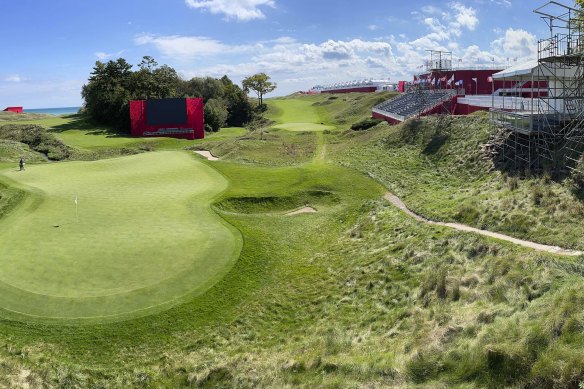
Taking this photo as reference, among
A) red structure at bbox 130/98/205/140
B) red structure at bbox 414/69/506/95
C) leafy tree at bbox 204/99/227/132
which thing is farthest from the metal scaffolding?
leafy tree at bbox 204/99/227/132

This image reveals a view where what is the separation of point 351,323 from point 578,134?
17.8 meters

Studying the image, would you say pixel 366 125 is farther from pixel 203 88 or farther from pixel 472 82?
pixel 203 88

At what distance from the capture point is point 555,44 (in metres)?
24.3

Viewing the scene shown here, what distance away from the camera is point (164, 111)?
7181 centimetres

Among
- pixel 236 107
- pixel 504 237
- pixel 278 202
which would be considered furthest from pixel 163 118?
pixel 504 237

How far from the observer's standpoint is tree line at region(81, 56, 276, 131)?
255 feet

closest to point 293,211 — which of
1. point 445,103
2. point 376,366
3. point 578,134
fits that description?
point 578,134

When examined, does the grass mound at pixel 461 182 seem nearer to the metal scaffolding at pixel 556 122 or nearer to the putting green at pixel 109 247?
the metal scaffolding at pixel 556 122

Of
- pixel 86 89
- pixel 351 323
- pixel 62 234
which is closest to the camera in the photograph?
pixel 351 323

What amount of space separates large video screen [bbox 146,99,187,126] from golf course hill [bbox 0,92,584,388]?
129 ft

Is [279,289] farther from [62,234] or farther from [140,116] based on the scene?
[140,116]

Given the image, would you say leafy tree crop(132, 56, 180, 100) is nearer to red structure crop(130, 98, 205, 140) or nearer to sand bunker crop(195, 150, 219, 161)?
red structure crop(130, 98, 205, 140)

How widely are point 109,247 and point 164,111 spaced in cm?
5545

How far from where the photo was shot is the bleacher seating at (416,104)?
49.3 metres
